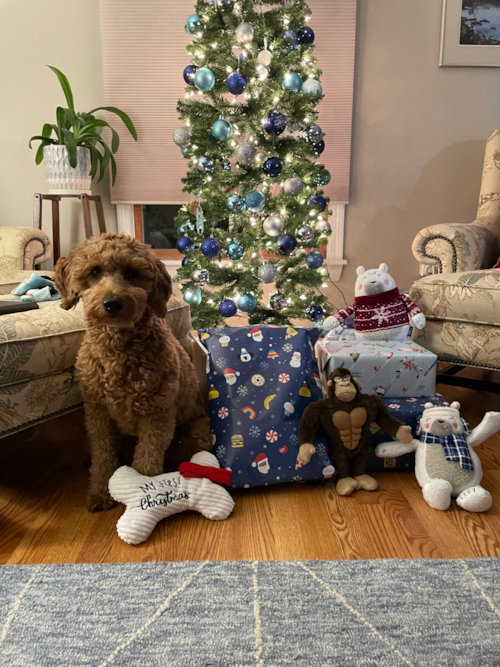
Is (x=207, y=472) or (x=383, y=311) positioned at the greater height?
(x=383, y=311)

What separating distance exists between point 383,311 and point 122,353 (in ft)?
3.60

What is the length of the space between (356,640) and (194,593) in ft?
1.18

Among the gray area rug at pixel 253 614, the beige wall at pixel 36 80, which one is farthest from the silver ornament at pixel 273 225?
the beige wall at pixel 36 80

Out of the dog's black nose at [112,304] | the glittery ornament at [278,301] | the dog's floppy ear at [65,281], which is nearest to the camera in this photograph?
the dog's black nose at [112,304]

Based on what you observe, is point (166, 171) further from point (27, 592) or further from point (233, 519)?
point (27, 592)

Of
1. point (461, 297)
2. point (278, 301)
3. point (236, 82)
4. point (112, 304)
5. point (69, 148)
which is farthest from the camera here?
point (69, 148)

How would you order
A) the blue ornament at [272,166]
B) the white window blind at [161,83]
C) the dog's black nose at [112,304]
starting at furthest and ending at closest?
1. the white window blind at [161,83]
2. the blue ornament at [272,166]
3. the dog's black nose at [112,304]

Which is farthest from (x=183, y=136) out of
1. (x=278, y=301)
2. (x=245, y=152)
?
(x=278, y=301)

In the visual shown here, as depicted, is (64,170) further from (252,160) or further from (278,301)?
(278,301)

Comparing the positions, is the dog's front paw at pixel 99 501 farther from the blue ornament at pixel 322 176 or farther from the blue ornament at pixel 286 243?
the blue ornament at pixel 322 176

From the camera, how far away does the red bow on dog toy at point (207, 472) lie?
1427mm

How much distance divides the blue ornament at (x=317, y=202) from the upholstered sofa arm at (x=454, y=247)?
486 millimetres

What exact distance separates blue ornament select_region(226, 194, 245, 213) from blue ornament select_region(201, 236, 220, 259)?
0.17m

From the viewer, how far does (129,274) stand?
1.31m
